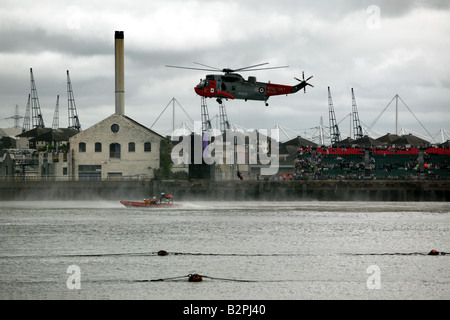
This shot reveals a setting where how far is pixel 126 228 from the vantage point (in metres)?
67.8

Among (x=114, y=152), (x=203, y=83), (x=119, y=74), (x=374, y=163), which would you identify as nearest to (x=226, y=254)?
(x=203, y=83)

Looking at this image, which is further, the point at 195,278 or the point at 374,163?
the point at 374,163

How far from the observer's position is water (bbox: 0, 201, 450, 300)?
1503 inches

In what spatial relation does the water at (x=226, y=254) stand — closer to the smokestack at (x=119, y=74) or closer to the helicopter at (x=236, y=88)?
the helicopter at (x=236, y=88)

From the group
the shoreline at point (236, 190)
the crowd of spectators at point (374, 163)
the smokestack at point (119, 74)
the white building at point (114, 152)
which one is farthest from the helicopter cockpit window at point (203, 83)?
the smokestack at point (119, 74)

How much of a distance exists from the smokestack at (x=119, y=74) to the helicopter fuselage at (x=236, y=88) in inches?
1815

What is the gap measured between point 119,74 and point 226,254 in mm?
80433

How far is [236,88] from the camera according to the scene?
78.4 meters

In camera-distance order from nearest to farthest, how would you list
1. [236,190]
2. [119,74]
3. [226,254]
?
[226,254] < [236,190] < [119,74]

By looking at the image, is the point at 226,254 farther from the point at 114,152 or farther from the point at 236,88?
the point at 114,152

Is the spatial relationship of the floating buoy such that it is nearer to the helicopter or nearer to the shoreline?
the helicopter

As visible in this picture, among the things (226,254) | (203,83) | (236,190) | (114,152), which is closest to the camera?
(226,254)

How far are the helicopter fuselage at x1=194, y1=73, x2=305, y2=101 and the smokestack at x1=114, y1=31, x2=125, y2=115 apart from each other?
151 ft

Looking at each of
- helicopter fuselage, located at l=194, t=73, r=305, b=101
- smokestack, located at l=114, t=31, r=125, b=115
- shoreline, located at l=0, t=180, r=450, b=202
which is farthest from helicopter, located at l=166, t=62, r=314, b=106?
smokestack, located at l=114, t=31, r=125, b=115
